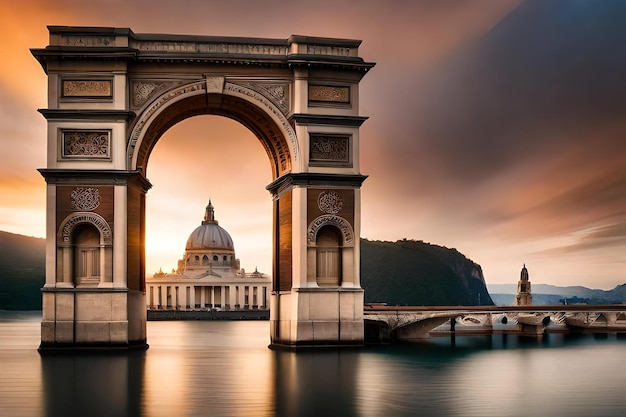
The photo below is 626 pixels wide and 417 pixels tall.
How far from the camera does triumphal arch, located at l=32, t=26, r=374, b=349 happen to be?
102ft

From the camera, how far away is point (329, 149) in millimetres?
32844

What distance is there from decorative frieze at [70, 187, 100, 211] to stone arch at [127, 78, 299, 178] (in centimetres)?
162

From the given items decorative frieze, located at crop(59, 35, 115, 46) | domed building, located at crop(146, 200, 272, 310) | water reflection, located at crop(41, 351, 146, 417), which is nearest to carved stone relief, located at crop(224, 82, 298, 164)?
decorative frieze, located at crop(59, 35, 115, 46)

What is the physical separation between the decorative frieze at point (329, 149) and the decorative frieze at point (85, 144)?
24.5 feet

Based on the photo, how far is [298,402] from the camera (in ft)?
58.5

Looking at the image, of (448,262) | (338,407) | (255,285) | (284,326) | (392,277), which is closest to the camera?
(338,407)

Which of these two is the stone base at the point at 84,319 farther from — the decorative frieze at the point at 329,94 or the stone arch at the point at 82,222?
the decorative frieze at the point at 329,94

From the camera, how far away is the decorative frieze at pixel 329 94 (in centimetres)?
3291

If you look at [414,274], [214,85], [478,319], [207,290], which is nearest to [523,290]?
[414,274]

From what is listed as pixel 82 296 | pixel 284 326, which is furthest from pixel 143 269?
pixel 284 326

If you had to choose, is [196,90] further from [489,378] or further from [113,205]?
[489,378]

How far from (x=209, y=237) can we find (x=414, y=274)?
1523 inches

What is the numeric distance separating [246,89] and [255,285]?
10021 cm

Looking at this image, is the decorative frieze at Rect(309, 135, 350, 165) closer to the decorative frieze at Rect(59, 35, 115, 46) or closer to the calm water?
the calm water
